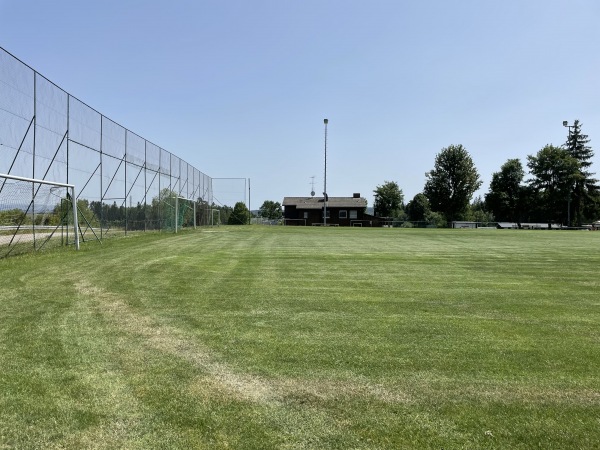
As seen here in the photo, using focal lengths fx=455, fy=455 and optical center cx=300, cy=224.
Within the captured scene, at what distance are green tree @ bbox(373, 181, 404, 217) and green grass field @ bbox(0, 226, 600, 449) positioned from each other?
71751 millimetres

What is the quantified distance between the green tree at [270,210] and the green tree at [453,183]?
37.9 m

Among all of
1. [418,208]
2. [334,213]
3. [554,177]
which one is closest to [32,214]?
[334,213]

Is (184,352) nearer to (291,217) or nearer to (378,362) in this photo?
(378,362)

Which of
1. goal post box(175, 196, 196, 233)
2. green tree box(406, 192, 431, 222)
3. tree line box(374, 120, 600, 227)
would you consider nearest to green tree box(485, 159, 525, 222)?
tree line box(374, 120, 600, 227)

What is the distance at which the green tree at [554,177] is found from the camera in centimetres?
6956

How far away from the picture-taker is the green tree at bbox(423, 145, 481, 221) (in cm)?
7438

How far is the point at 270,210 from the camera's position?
350 ft

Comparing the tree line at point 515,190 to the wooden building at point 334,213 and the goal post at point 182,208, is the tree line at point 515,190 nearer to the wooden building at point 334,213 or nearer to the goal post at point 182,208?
the wooden building at point 334,213

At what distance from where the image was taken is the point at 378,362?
13.7 feet

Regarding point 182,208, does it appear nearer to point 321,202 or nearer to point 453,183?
point 321,202

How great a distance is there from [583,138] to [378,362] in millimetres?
86248

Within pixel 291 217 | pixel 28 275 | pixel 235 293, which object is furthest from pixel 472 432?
pixel 291 217

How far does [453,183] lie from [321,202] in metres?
22.7

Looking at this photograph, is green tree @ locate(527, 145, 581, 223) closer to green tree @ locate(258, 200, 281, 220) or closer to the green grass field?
green tree @ locate(258, 200, 281, 220)
